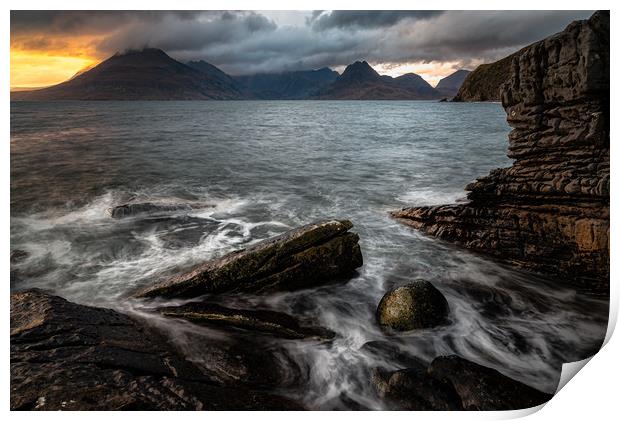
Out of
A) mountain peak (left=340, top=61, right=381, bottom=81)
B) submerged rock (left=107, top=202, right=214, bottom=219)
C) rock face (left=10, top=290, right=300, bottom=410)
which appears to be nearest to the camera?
rock face (left=10, top=290, right=300, bottom=410)

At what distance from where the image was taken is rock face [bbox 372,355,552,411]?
3.52 meters

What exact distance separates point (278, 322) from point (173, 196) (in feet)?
27.9

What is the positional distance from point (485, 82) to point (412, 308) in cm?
11016

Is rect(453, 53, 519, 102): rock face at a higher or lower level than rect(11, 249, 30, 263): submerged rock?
higher

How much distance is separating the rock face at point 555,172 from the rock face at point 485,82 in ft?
292

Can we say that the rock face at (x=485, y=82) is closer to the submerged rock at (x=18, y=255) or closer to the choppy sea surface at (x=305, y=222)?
the choppy sea surface at (x=305, y=222)

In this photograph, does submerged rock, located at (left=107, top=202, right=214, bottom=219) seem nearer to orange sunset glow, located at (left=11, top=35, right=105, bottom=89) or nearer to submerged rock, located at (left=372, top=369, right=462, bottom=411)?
orange sunset glow, located at (left=11, top=35, right=105, bottom=89)

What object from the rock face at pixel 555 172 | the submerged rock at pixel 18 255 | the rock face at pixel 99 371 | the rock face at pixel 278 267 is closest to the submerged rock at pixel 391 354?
the rock face at pixel 99 371

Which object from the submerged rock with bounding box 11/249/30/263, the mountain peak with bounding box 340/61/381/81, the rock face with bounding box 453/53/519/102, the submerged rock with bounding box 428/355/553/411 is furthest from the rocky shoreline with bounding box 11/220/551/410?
the rock face with bounding box 453/53/519/102

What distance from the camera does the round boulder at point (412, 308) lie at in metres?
5.07

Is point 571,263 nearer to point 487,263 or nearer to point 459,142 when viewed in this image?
point 487,263

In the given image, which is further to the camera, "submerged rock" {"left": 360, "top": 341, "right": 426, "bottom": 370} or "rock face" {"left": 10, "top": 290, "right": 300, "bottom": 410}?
"submerged rock" {"left": 360, "top": 341, "right": 426, "bottom": 370}

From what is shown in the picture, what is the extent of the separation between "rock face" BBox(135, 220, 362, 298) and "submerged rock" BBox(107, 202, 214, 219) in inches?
185

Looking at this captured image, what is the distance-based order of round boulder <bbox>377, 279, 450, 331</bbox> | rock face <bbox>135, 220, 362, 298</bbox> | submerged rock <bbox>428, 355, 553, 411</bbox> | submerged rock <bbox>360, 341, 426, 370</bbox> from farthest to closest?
rock face <bbox>135, 220, 362, 298</bbox> → round boulder <bbox>377, 279, 450, 331</bbox> → submerged rock <bbox>360, 341, 426, 370</bbox> → submerged rock <bbox>428, 355, 553, 411</bbox>
